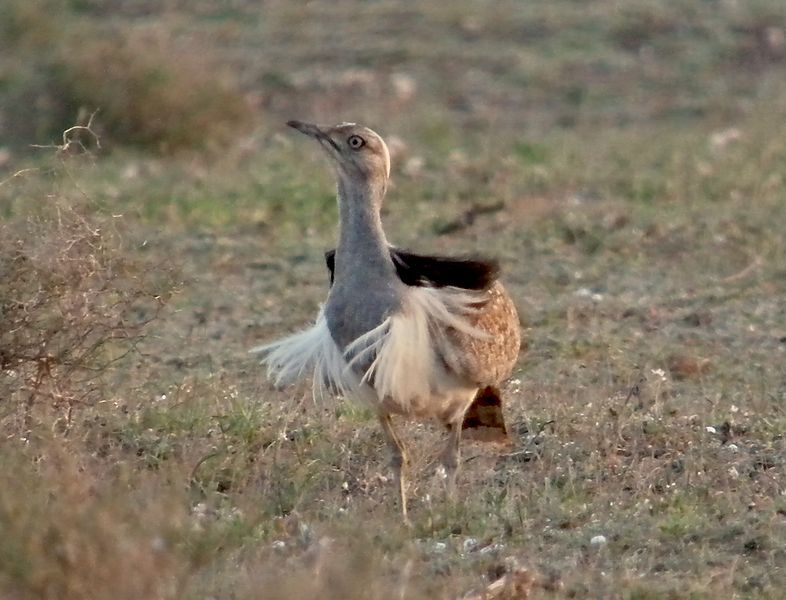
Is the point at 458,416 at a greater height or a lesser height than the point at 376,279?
lesser

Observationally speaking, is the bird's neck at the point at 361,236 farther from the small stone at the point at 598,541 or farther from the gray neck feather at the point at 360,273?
the small stone at the point at 598,541

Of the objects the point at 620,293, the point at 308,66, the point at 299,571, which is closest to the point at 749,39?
the point at 308,66

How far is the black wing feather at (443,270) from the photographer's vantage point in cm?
512

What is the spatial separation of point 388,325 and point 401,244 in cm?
409

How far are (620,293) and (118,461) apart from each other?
149 inches

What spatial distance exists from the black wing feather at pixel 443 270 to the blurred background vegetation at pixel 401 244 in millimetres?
641

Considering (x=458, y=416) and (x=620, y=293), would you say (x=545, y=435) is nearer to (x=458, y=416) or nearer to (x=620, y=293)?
(x=458, y=416)

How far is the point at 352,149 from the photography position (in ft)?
16.7

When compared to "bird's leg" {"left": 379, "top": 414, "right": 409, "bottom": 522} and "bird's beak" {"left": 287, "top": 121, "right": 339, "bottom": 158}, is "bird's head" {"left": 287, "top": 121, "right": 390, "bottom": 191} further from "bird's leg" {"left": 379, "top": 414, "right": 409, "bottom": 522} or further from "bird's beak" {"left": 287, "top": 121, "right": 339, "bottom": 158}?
"bird's leg" {"left": 379, "top": 414, "right": 409, "bottom": 522}

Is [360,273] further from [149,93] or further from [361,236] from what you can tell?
[149,93]

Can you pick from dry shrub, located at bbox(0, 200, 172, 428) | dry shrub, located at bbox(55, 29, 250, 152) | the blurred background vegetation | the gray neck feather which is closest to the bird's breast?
the gray neck feather

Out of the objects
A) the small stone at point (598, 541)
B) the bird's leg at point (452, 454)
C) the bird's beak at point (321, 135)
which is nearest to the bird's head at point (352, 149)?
the bird's beak at point (321, 135)

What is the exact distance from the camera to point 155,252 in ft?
28.3

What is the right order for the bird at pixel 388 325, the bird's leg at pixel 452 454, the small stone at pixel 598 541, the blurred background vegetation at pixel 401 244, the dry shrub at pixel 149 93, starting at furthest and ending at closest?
1. the dry shrub at pixel 149 93
2. the bird's leg at pixel 452 454
3. the bird at pixel 388 325
4. the small stone at pixel 598 541
5. the blurred background vegetation at pixel 401 244
